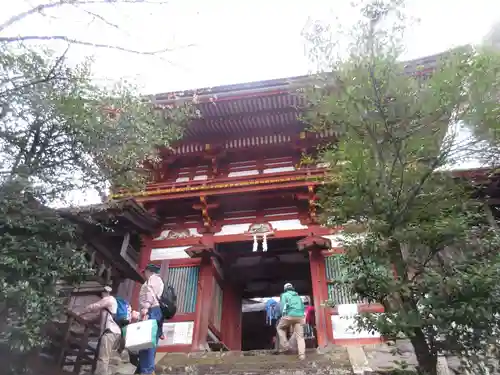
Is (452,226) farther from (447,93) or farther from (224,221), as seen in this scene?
(224,221)

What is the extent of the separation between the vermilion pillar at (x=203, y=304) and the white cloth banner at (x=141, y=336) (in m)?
3.33

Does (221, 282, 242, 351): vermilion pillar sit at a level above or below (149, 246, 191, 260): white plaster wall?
below

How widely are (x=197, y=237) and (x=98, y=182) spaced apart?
5.08 m

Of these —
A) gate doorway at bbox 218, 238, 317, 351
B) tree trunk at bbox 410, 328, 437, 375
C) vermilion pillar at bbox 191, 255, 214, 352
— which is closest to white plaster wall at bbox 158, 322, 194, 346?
vermilion pillar at bbox 191, 255, 214, 352

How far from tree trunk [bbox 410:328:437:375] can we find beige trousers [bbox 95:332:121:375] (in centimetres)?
477

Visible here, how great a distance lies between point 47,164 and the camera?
19.3ft

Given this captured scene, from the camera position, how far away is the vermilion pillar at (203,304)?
941 cm

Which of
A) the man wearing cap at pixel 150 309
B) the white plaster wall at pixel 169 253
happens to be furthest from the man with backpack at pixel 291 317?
the white plaster wall at pixel 169 253

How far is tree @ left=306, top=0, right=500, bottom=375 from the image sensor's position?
176 inches

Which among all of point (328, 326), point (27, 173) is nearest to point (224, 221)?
point (328, 326)

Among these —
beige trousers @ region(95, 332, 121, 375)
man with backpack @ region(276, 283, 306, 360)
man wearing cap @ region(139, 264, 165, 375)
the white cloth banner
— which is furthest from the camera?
man with backpack @ region(276, 283, 306, 360)

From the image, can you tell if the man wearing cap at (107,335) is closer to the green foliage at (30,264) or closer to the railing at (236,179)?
the green foliage at (30,264)

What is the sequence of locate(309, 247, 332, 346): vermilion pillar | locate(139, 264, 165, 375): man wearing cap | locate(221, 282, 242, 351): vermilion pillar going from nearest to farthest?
locate(139, 264, 165, 375): man wearing cap, locate(309, 247, 332, 346): vermilion pillar, locate(221, 282, 242, 351): vermilion pillar

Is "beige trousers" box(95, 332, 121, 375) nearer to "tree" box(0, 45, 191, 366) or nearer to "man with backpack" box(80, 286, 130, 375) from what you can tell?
"man with backpack" box(80, 286, 130, 375)
